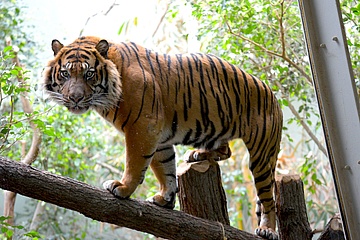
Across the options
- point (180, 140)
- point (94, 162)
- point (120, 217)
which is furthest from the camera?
point (94, 162)

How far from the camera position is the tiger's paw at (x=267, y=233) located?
204 cm

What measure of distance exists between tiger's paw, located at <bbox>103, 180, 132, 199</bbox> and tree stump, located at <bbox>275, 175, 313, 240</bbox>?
0.61m

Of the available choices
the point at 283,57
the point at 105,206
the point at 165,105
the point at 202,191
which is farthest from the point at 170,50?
the point at 105,206

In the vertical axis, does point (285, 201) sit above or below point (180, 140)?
below

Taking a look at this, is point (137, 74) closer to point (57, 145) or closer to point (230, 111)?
point (230, 111)

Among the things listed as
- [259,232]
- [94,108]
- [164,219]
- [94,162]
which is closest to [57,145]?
[94,162]

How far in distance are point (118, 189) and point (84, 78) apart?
37cm

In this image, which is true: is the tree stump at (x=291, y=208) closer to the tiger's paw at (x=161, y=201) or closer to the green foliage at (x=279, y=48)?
the tiger's paw at (x=161, y=201)

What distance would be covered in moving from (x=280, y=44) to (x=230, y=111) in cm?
77

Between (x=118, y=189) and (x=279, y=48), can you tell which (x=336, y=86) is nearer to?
(x=118, y=189)

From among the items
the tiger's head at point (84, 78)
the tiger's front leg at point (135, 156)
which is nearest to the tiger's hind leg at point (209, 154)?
the tiger's front leg at point (135, 156)

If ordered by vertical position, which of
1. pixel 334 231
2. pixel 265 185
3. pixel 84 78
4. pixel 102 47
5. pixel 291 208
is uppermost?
pixel 102 47

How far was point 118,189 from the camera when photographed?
5.64ft

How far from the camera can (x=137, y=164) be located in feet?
5.78
